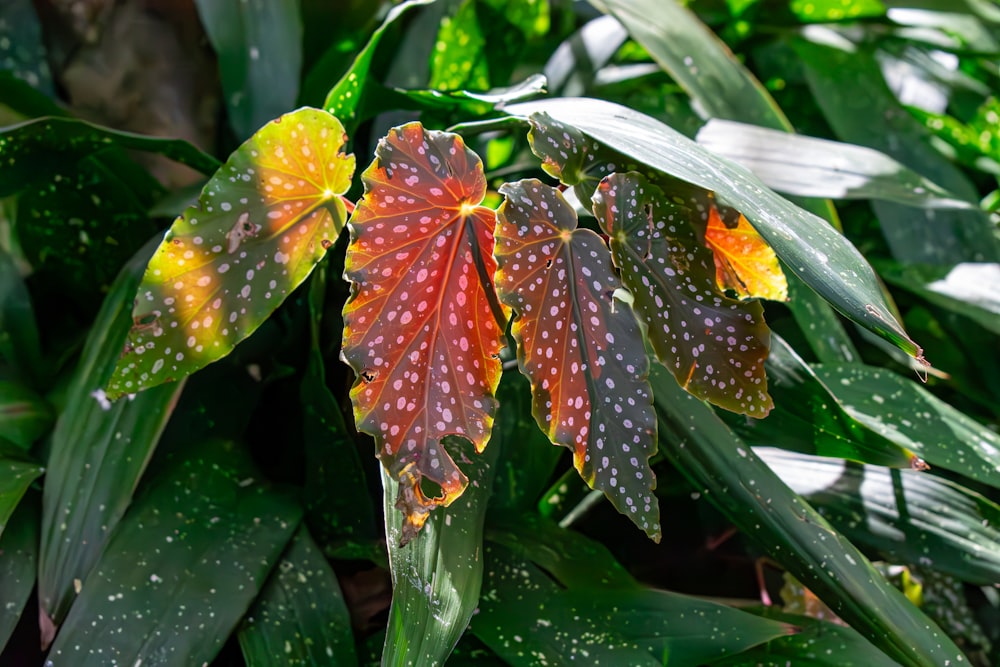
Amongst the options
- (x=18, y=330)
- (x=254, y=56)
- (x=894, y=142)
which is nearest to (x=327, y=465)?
(x=18, y=330)

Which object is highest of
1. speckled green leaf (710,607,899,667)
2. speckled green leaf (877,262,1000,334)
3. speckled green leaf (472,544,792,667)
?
speckled green leaf (877,262,1000,334)

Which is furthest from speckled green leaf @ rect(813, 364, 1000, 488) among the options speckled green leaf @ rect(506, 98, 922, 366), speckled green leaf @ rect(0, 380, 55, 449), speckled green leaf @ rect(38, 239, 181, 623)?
speckled green leaf @ rect(0, 380, 55, 449)

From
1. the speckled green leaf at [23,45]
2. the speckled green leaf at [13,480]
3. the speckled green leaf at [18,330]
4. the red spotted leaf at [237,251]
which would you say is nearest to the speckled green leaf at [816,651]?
the red spotted leaf at [237,251]

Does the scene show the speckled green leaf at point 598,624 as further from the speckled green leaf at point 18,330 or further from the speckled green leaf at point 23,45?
the speckled green leaf at point 23,45

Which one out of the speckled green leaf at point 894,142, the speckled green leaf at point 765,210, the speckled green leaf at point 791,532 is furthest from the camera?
the speckled green leaf at point 894,142

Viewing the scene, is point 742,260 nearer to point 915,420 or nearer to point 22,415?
point 915,420

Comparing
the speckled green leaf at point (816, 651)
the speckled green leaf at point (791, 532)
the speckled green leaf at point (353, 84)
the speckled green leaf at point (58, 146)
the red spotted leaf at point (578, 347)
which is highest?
the speckled green leaf at point (353, 84)

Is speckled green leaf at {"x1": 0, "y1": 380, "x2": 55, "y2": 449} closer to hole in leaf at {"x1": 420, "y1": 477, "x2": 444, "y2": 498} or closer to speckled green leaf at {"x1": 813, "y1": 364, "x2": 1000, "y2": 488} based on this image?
hole in leaf at {"x1": 420, "y1": 477, "x2": 444, "y2": 498}
